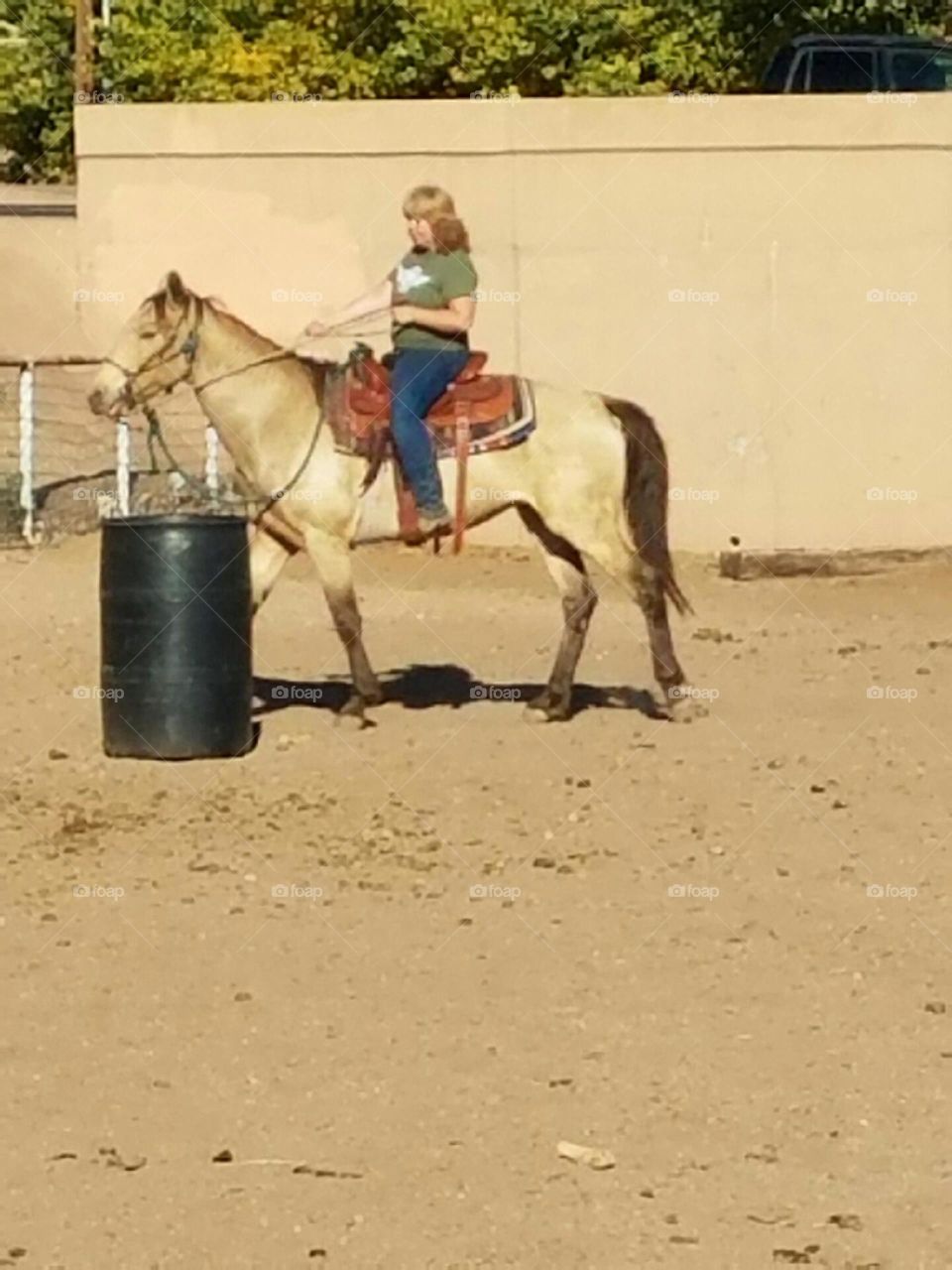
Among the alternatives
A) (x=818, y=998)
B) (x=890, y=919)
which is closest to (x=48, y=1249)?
(x=818, y=998)

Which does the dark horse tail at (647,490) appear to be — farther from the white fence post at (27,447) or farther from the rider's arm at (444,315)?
the white fence post at (27,447)

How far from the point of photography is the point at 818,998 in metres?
8.22

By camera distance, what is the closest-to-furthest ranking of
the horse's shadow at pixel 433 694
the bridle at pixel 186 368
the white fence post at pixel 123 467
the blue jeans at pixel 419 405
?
the blue jeans at pixel 419 405 < the bridle at pixel 186 368 < the horse's shadow at pixel 433 694 < the white fence post at pixel 123 467

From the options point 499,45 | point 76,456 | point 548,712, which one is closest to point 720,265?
point 76,456

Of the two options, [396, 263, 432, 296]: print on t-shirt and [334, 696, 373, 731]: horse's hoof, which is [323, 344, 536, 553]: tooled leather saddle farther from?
[334, 696, 373, 731]: horse's hoof

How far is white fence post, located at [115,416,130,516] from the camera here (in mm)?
17906

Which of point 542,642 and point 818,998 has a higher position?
point 818,998

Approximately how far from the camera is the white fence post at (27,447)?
17.8 meters

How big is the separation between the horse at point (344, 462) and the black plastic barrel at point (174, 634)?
0.70 meters

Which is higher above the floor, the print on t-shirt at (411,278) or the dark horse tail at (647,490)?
the print on t-shirt at (411,278)

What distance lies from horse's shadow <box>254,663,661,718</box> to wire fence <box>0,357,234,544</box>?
367 cm

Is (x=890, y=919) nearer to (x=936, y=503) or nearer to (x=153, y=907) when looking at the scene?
(x=153, y=907)

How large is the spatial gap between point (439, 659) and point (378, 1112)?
7257 millimetres

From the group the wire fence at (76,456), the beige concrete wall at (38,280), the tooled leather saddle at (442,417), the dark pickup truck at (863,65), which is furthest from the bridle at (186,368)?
the dark pickup truck at (863,65)
